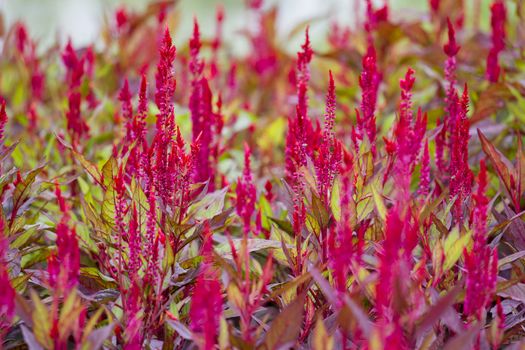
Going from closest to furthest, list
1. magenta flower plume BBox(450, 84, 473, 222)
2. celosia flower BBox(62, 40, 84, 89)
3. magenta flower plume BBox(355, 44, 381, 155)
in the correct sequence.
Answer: magenta flower plume BBox(450, 84, 473, 222) → magenta flower plume BBox(355, 44, 381, 155) → celosia flower BBox(62, 40, 84, 89)

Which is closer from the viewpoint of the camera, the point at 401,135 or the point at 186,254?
the point at 401,135

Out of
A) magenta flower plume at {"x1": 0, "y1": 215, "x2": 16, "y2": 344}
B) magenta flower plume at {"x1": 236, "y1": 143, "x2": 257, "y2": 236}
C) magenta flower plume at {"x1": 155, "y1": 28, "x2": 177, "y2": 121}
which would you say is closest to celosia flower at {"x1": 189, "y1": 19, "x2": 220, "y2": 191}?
magenta flower plume at {"x1": 236, "y1": 143, "x2": 257, "y2": 236}

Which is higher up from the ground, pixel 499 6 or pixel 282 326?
pixel 499 6

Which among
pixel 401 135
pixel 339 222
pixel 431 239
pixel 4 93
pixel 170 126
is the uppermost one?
pixel 4 93

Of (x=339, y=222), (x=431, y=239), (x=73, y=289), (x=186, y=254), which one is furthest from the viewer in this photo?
(x=186, y=254)

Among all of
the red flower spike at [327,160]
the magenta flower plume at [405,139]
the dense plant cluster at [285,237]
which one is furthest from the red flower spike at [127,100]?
the magenta flower plume at [405,139]

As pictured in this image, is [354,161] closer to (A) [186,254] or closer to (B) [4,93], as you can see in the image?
(A) [186,254]

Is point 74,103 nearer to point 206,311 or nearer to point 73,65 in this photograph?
point 73,65

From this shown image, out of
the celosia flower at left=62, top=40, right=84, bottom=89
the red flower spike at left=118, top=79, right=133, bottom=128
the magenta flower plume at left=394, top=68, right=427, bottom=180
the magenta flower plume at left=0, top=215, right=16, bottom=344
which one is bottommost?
the magenta flower plume at left=0, top=215, right=16, bottom=344

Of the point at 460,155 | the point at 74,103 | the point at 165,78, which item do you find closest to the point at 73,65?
the point at 74,103

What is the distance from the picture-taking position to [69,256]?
54.5 inches

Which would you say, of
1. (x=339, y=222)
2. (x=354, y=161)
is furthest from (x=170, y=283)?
(x=354, y=161)

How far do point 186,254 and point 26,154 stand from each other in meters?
0.97

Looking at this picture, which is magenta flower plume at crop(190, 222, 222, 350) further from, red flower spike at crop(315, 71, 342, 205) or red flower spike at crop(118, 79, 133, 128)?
red flower spike at crop(118, 79, 133, 128)
